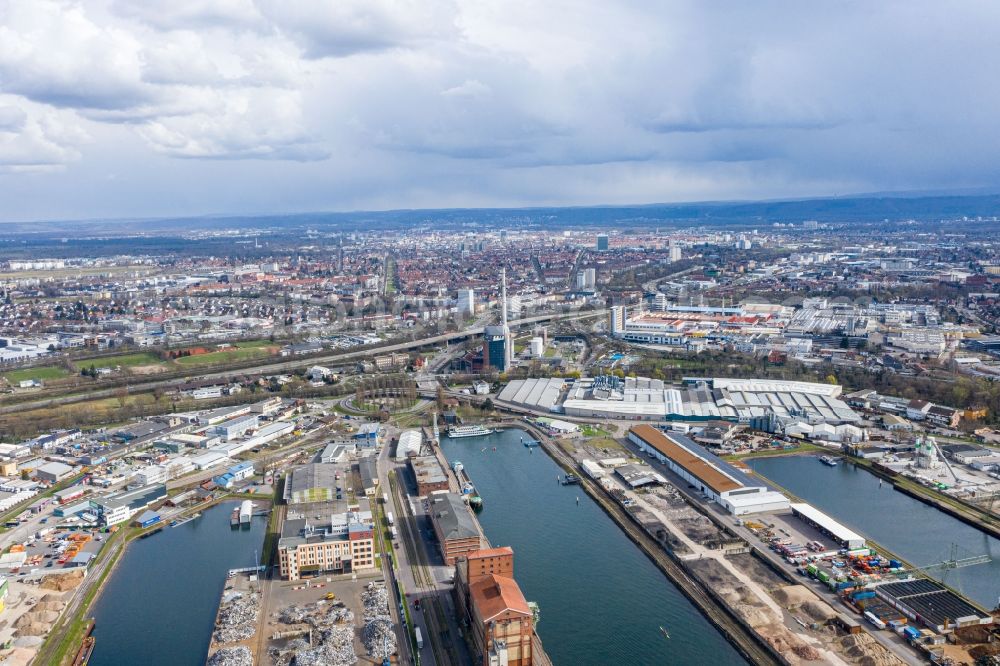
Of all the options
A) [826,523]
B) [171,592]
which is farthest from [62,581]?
[826,523]

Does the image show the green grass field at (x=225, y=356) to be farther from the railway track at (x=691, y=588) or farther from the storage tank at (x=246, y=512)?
the railway track at (x=691, y=588)

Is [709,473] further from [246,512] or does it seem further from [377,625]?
[246,512]

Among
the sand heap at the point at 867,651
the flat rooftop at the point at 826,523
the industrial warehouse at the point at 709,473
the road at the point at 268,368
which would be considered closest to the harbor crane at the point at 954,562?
the flat rooftop at the point at 826,523

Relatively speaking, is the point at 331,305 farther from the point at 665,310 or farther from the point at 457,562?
the point at 457,562

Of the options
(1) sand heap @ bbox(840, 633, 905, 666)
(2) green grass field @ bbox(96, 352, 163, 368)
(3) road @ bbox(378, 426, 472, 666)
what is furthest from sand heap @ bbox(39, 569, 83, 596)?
(2) green grass field @ bbox(96, 352, 163, 368)

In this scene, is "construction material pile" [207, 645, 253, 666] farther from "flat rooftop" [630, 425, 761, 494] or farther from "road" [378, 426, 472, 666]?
"flat rooftop" [630, 425, 761, 494]

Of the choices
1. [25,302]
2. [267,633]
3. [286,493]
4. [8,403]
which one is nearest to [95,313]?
→ [25,302]

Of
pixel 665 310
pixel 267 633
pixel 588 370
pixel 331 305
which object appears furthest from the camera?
pixel 331 305
